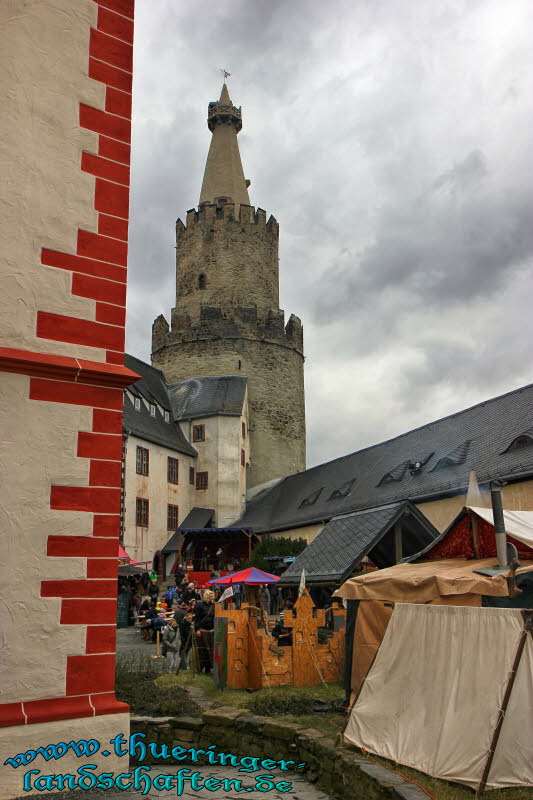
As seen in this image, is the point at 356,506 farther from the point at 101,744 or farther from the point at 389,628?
the point at 101,744

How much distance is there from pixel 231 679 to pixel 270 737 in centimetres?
403

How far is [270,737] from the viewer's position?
27.5 ft

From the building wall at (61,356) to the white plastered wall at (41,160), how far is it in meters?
0.01

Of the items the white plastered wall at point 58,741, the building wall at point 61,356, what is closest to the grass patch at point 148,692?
the white plastered wall at point 58,741

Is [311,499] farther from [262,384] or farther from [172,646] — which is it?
[172,646]

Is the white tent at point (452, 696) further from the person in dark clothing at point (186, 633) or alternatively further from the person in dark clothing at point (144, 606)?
the person in dark clothing at point (144, 606)

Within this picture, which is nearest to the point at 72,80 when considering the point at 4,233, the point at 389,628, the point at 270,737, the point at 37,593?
the point at 4,233

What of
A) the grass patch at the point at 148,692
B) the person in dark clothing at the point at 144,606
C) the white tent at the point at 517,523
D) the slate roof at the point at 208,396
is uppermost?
the slate roof at the point at 208,396

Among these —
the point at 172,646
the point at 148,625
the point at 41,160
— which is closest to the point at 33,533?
the point at 41,160

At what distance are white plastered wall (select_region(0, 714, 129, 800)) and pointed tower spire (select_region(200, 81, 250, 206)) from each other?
50.1m

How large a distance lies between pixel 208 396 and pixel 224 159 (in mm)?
21154

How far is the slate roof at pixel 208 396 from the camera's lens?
4281cm

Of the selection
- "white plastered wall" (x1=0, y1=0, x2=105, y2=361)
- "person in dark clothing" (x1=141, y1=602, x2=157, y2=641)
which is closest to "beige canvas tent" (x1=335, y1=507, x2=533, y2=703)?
"white plastered wall" (x1=0, y1=0, x2=105, y2=361)

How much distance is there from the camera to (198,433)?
1678 inches
